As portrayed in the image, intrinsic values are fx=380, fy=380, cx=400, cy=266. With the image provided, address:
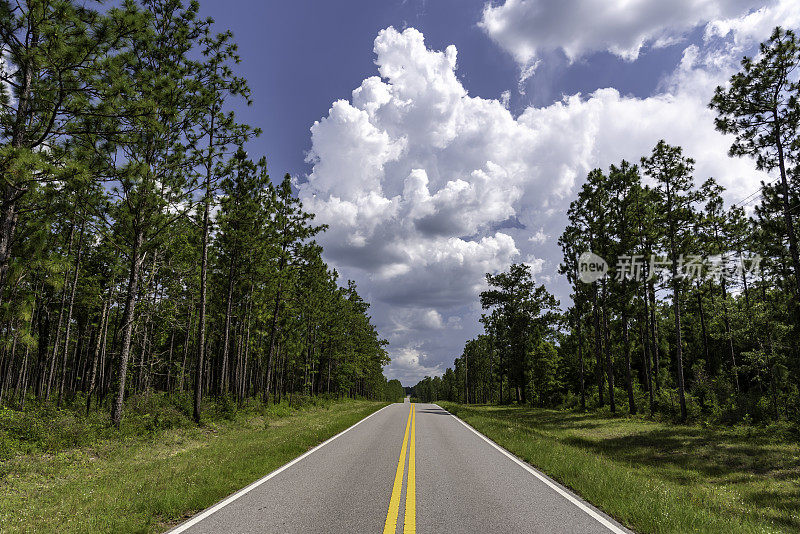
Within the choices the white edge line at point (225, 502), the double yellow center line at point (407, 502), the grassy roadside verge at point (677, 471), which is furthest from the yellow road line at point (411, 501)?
the grassy roadside verge at point (677, 471)

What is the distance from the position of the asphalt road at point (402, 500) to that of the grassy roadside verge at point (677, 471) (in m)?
0.75

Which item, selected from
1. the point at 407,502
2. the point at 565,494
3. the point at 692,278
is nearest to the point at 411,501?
the point at 407,502

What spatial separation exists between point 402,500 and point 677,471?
991 centimetres

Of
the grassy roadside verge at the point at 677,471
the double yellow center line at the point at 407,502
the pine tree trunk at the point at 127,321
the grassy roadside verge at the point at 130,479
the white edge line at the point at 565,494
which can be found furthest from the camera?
the pine tree trunk at the point at 127,321

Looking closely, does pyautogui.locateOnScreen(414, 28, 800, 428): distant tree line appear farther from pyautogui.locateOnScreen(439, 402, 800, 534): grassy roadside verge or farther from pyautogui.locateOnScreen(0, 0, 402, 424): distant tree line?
pyautogui.locateOnScreen(0, 0, 402, 424): distant tree line

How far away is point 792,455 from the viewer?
13195 millimetres

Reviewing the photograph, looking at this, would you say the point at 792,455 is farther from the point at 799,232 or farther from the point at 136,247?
the point at 136,247

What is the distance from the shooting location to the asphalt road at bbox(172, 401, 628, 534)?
5.40 meters

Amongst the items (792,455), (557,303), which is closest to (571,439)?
(792,455)

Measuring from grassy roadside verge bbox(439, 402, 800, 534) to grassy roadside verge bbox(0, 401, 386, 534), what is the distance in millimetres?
7141

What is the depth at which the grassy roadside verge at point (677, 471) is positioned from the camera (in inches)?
242

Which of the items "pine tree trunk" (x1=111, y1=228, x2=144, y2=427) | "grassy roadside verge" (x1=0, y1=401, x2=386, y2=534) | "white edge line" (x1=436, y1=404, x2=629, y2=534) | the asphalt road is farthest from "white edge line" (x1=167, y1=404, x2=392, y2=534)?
"pine tree trunk" (x1=111, y1=228, x2=144, y2=427)

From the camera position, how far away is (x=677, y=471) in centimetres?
1151

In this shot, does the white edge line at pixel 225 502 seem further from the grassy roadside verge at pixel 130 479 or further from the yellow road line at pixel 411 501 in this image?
the yellow road line at pixel 411 501
